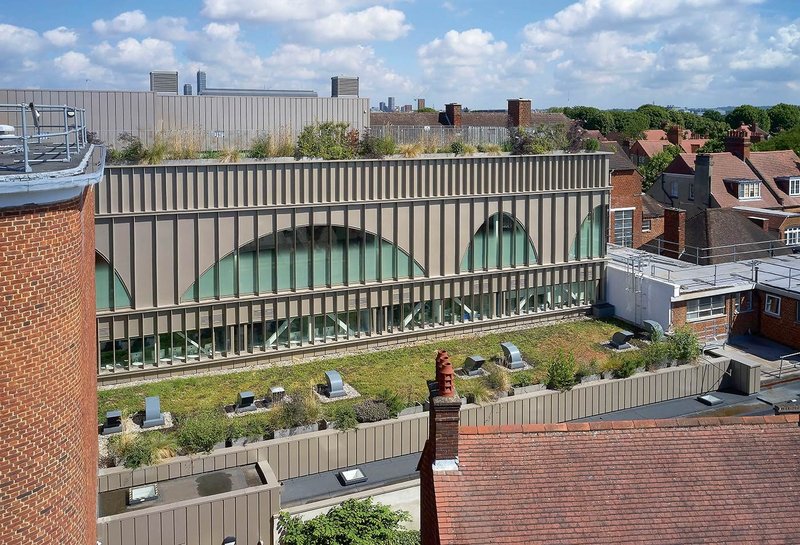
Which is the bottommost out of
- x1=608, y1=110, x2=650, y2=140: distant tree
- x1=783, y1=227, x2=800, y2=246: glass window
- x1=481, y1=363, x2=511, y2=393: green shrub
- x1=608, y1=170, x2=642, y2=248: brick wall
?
x1=481, y1=363, x2=511, y2=393: green shrub

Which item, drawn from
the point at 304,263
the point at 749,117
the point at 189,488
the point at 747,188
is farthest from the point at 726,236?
the point at 749,117

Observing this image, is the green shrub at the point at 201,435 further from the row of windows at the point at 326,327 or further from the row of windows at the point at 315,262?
the row of windows at the point at 315,262

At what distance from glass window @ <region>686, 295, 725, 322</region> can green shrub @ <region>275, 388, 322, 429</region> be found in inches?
638

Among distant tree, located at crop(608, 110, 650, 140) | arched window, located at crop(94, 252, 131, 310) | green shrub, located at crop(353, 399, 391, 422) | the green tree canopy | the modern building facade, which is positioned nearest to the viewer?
the green tree canopy

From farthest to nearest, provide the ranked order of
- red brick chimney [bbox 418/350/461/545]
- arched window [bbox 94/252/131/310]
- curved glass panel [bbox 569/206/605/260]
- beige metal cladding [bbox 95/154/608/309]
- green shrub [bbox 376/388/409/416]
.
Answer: curved glass panel [bbox 569/206/605/260] < beige metal cladding [bbox 95/154/608/309] < arched window [bbox 94/252/131/310] < green shrub [bbox 376/388/409/416] < red brick chimney [bbox 418/350/461/545]

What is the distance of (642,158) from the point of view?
9044 cm

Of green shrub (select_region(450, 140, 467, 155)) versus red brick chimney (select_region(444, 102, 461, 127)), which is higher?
red brick chimney (select_region(444, 102, 461, 127))

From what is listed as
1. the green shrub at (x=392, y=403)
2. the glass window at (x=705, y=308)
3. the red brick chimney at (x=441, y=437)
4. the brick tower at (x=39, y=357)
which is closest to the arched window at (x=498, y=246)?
the glass window at (x=705, y=308)

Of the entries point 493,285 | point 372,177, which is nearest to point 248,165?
point 372,177

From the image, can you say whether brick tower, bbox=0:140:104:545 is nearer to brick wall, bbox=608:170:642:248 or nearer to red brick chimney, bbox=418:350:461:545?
red brick chimney, bbox=418:350:461:545

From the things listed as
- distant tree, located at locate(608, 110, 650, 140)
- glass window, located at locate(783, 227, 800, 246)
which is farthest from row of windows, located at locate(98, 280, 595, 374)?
distant tree, located at locate(608, 110, 650, 140)

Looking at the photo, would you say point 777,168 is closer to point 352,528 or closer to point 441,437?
point 352,528

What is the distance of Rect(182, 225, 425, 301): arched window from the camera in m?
24.9

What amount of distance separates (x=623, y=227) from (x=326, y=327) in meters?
22.4
